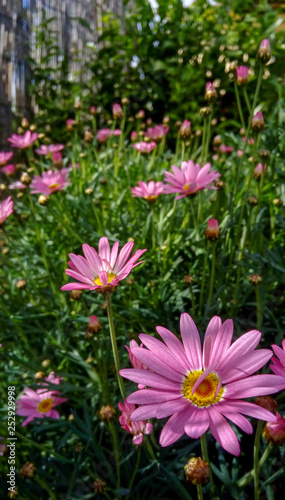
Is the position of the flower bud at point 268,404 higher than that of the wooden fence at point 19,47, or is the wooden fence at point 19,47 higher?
the wooden fence at point 19,47

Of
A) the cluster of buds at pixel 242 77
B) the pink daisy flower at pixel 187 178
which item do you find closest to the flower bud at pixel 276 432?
the pink daisy flower at pixel 187 178

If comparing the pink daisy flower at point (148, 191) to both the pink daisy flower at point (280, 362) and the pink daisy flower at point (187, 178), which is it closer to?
the pink daisy flower at point (187, 178)

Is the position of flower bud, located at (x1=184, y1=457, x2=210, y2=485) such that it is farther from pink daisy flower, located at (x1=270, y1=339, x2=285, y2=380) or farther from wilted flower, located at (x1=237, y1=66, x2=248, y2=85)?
wilted flower, located at (x1=237, y1=66, x2=248, y2=85)

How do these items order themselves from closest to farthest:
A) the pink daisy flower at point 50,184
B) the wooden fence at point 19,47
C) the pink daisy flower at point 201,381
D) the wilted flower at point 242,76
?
the pink daisy flower at point 201,381, the wilted flower at point 242,76, the pink daisy flower at point 50,184, the wooden fence at point 19,47

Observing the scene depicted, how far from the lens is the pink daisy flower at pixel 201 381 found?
1.42ft

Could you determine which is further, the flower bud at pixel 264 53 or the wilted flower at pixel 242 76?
the wilted flower at pixel 242 76

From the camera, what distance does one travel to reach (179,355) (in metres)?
0.53

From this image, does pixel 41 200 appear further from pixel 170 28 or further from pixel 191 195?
pixel 170 28

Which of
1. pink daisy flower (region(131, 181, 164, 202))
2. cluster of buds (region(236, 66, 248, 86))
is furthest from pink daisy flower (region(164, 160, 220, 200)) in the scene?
cluster of buds (region(236, 66, 248, 86))

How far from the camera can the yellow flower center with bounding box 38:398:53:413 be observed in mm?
1024

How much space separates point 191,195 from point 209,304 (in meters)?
0.25

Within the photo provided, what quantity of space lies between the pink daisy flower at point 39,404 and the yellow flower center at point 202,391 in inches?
21.9

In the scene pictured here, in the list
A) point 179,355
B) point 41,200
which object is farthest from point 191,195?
point 179,355

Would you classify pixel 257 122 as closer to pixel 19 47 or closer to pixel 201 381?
pixel 201 381
